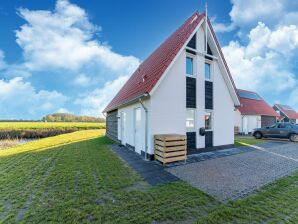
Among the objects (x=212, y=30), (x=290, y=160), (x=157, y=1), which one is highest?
(x=157, y=1)

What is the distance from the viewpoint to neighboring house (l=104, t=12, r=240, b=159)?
8.20 m

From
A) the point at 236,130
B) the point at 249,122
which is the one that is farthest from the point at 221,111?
the point at 249,122

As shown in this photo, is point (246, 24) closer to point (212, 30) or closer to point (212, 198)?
point (212, 30)

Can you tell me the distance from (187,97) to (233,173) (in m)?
4.50

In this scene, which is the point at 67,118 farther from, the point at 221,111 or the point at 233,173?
the point at 233,173

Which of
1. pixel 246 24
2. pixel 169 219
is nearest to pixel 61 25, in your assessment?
pixel 169 219

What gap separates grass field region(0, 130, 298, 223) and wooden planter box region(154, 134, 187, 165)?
1703 mm

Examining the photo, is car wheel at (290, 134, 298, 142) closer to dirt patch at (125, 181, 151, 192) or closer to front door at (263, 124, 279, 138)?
front door at (263, 124, 279, 138)

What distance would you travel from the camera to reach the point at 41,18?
980 centimetres

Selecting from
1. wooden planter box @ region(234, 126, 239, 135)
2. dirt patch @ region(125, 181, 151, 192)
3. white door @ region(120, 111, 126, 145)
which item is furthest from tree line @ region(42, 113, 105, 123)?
dirt patch @ region(125, 181, 151, 192)

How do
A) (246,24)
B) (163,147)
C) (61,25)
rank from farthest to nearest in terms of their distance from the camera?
1. (246,24)
2. (61,25)
3. (163,147)

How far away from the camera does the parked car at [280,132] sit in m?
15.2

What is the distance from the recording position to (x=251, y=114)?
73.1ft

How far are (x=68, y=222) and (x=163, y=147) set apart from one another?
462 centimetres
